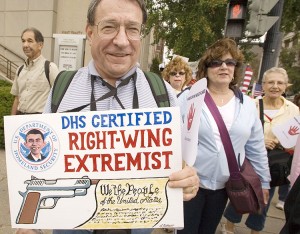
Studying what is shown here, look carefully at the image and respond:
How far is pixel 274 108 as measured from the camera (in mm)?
2924

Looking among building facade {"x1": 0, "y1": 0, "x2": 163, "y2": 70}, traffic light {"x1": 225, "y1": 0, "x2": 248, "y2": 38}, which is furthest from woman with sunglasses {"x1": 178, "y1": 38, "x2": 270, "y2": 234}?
building facade {"x1": 0, "y1": 0, "x2": 163, "y2": 70}

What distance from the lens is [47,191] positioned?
1.10 metres

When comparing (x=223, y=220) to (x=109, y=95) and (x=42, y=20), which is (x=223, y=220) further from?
→ (x=42, y=20)

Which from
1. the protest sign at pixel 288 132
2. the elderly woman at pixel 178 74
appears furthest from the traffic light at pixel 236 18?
the protest sign at pixel 288 132

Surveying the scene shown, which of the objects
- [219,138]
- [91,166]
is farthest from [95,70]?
[219,138]

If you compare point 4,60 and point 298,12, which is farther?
point 298,12

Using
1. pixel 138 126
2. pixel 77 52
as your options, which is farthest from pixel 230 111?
pixel 77 52

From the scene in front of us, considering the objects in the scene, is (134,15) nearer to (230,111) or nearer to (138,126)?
(138,126)

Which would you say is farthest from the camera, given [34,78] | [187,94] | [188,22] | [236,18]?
[188,22]

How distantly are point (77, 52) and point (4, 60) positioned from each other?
5.56m

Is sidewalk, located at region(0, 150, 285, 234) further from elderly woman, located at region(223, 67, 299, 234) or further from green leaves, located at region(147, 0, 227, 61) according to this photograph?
green leaves, located at region(147, 0, 227, 61)

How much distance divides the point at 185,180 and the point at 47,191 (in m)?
0.53

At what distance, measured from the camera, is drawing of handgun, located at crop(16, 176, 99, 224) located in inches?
43.4

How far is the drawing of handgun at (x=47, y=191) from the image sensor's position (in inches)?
43.4
